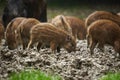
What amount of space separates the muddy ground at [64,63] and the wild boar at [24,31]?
90cm

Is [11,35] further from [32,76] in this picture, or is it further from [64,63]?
[32,76]

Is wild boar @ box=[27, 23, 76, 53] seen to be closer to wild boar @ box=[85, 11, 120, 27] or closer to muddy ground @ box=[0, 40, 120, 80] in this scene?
muddy ground @ box=[0, 40, 120, 80]

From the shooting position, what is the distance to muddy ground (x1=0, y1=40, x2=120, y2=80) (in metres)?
7.09

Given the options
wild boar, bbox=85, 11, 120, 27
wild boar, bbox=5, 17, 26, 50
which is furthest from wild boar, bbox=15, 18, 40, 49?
wild boar, bbox=85, 11, 120, 27

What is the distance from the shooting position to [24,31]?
368 inches

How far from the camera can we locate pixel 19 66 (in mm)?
7129

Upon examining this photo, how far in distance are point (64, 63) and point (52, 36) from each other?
1119 mm

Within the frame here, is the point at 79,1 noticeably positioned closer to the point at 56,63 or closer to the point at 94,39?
the point at 94,39

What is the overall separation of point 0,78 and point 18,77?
9.7 inches

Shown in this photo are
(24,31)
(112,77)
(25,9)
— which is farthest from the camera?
(25,9)

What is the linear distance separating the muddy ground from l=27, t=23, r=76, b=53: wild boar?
189mm

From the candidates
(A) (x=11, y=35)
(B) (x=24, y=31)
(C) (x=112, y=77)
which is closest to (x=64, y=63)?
(C) (x=112, y=77)

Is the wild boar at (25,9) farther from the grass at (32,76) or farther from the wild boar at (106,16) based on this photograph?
the grass at (32,76)

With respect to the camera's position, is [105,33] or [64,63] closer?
Result: [64,63]
